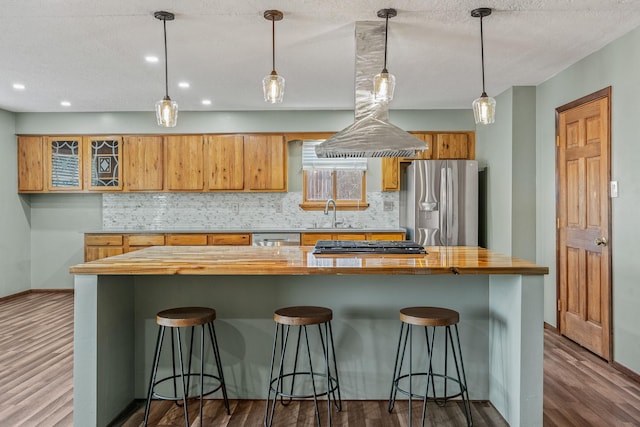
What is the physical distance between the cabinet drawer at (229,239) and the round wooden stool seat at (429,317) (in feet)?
11.0

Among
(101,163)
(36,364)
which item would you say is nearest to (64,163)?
(101,163)

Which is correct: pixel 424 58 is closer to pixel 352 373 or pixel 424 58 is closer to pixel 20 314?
pixel 352 373

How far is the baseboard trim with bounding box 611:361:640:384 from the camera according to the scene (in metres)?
3.15

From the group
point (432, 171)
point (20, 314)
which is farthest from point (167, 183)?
point (432, 171)

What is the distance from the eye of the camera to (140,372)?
111 inches

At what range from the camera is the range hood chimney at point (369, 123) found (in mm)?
3176

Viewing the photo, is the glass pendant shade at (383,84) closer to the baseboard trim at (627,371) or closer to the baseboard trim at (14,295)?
the baseboard trim at (627,371)

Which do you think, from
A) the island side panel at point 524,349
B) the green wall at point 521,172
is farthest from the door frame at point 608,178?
the island side panel at point 524,349

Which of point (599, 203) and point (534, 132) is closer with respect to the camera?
point (599, 203)

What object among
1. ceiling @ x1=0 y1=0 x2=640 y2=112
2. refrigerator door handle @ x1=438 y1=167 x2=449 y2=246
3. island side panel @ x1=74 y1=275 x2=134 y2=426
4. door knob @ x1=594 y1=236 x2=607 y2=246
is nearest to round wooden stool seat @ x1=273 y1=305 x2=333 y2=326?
island side panel @ x1=74 y1=275 x2=134 y2=426

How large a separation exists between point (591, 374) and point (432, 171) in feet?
8.92

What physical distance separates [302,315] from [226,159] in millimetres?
3834

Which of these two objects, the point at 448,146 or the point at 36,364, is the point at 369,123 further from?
the point at 36,364

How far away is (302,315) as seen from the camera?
2436mm
